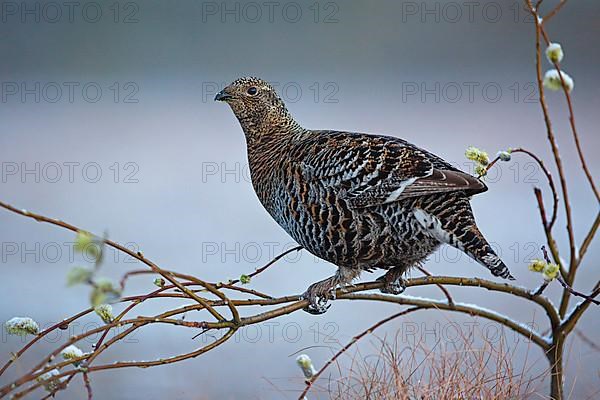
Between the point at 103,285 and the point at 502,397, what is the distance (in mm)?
448

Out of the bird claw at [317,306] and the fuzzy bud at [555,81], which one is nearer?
the fuzzy bud at [555,81]

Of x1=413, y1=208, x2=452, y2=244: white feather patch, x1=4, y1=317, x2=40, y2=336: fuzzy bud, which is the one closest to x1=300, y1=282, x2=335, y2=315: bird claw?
x1=413, y1=208, x2=452, y2=244: white feather patch

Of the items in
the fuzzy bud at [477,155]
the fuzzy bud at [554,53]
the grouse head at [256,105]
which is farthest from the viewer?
the grouse head at [256,105]

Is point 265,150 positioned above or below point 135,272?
above

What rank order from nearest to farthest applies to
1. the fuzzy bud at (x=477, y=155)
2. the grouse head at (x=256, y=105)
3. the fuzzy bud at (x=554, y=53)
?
1. the fuzzy bud at (x=554, y=53)
2. the fuzzy bud at (x=477, y=155)
3. the grouse head at (x=256, y=105)

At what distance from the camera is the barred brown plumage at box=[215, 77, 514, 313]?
1.98 ft

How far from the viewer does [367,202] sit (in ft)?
2.08

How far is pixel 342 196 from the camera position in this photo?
0.65 m

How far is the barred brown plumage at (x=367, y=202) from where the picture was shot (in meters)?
0.60

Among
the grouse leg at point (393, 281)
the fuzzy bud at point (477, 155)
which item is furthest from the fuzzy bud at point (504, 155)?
the grouse leg at point (393, 281)

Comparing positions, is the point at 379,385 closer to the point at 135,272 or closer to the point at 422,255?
the point at 422,255

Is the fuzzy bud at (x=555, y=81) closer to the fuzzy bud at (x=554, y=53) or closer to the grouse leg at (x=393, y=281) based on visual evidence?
the fuzzy bud at (x=554, y=53)

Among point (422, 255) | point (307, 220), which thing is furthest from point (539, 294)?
point (307, 220)

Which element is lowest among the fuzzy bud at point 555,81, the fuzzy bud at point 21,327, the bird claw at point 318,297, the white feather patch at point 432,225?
the fuzzy bud at point 21,327
